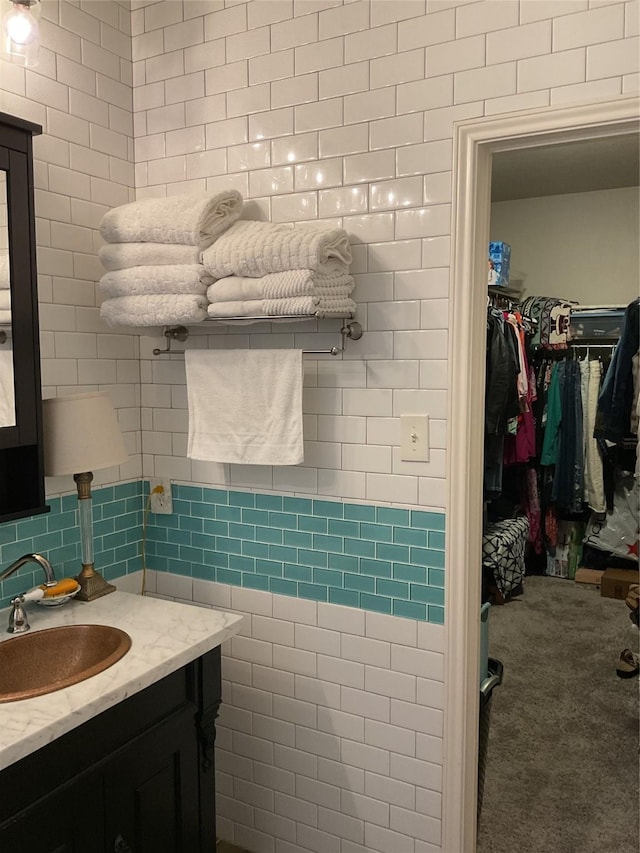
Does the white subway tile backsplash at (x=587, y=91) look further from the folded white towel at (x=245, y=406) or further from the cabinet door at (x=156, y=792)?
the cabinet door at (x=156, y=792)

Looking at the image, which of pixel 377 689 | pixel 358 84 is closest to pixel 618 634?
pixel 377 689

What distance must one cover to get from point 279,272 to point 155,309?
0.38 m

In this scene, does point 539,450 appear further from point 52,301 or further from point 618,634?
point 52,301

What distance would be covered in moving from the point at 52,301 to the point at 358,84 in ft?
3.41

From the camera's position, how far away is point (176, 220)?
1.85m

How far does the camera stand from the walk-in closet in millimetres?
2943

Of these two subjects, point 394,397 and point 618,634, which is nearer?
point 394,397

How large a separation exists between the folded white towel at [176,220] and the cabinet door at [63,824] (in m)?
1.30

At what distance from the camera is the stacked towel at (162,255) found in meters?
1.85

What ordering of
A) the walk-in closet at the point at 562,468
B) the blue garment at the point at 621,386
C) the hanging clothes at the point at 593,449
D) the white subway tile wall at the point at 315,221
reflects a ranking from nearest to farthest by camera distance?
1. the white subway tile wall at the point at 315,221
2. the walk-in closet at the point at 562,468
3. the blue garment at the point at 621,386
4. the hanging clothes at the point at 593,449

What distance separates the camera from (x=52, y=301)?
2.02 meters

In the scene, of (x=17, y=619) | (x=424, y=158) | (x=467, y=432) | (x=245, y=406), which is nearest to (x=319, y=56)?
(x=424, y=158)

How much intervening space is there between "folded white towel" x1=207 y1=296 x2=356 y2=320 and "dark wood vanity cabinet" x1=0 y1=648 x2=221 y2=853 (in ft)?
2.84

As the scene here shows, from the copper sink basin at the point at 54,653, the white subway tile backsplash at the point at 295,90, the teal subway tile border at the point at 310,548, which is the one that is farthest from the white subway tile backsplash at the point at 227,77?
the copper sink basin at the point at 54,653
